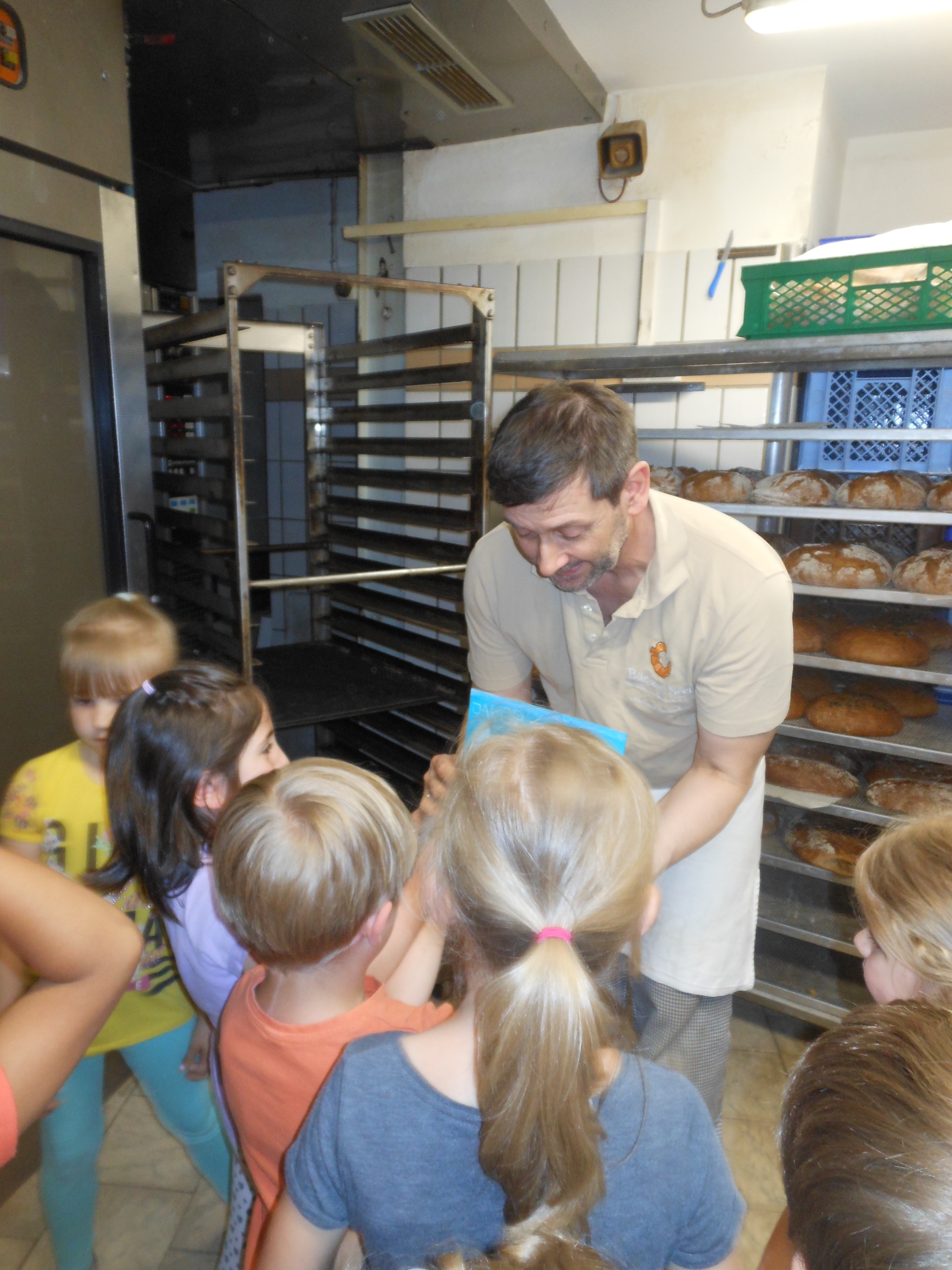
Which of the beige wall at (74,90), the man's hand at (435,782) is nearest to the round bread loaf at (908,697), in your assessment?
the man's hand at (435,782)

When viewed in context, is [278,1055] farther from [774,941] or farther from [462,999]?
[774,941]

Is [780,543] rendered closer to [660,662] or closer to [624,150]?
[660,662]

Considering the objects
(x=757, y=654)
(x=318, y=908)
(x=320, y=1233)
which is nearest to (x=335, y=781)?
(x=318, y=908)

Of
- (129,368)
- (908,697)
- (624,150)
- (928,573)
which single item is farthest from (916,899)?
(624,150)

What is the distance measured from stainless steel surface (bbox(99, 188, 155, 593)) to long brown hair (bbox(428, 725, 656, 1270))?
1.98 m

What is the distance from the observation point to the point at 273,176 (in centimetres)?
348

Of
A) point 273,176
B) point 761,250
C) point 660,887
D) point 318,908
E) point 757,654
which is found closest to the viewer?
point 318,908

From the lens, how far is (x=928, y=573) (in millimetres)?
1874

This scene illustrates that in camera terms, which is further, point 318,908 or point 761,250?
point 761,250

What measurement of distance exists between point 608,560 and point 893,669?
0.98 meters

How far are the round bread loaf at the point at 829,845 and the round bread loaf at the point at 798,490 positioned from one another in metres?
0.88

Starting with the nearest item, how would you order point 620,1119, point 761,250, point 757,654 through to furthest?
point 620,1119 → point 757,654 → point 761,250

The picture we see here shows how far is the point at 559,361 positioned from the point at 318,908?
1638 mm

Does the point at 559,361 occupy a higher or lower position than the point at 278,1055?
higher
